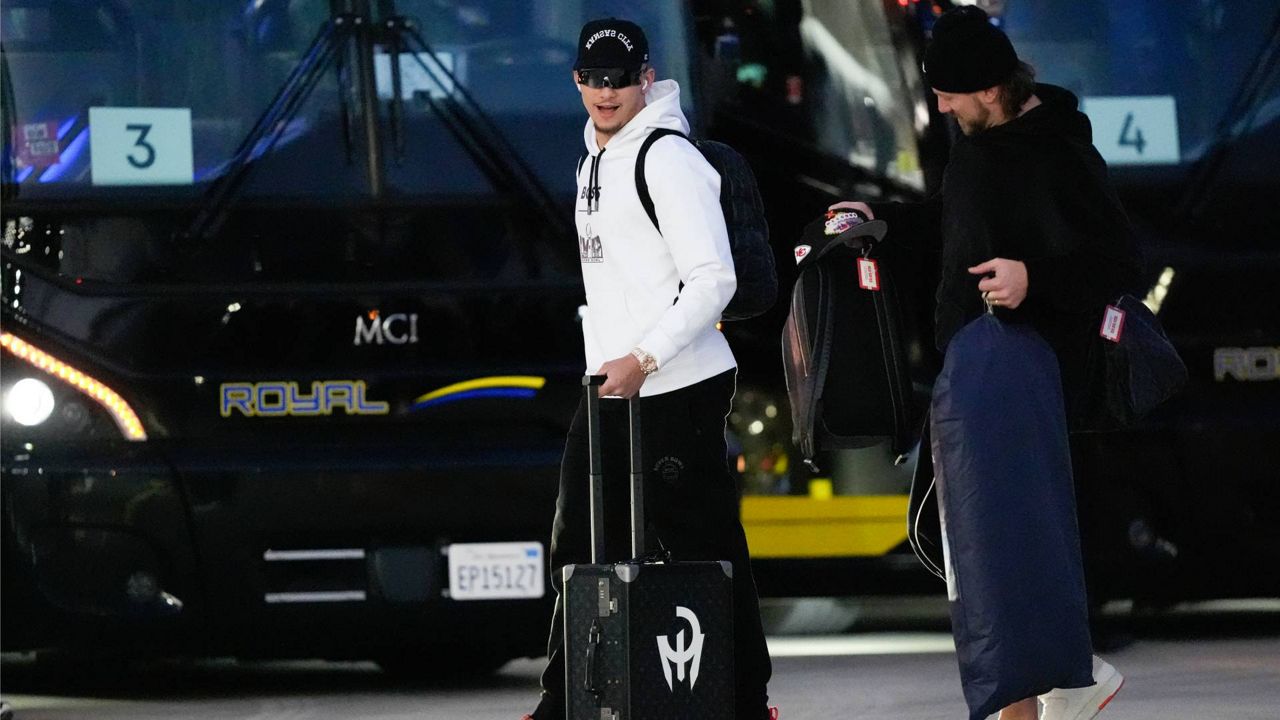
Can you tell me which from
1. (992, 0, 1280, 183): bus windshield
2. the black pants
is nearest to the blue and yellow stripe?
the black pants

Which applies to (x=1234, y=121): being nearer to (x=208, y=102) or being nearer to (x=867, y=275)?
(x=208, y=102)

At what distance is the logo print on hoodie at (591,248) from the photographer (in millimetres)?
5820

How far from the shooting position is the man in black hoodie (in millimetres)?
5355

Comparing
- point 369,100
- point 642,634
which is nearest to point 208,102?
point 369,100

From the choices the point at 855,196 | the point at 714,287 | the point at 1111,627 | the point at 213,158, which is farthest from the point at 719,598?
the point at 1111,627

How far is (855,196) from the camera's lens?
890 centimetres

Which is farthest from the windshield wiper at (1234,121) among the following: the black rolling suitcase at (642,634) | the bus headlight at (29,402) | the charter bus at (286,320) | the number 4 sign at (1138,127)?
the black rolling suitcase at (642,634)

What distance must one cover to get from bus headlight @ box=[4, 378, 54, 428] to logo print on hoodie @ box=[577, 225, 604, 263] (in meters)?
2.41

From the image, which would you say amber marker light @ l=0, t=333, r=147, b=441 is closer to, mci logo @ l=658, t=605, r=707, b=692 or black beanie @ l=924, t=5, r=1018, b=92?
mci logo @ l=658, t=605, r=707, b=692

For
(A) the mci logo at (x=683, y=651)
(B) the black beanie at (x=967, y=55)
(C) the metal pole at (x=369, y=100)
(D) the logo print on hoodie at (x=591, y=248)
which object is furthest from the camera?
(C) the metal pole at (x=369, y=100)

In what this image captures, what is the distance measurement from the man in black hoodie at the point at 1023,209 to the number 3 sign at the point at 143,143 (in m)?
3.13

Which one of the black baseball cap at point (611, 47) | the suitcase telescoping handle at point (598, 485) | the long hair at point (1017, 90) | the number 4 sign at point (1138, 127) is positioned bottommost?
the suitcase telescoping handle at point (598, 485)

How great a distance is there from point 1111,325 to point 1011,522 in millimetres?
483

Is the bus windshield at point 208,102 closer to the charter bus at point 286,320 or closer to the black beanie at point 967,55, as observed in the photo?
the charter bus at point 286,320
